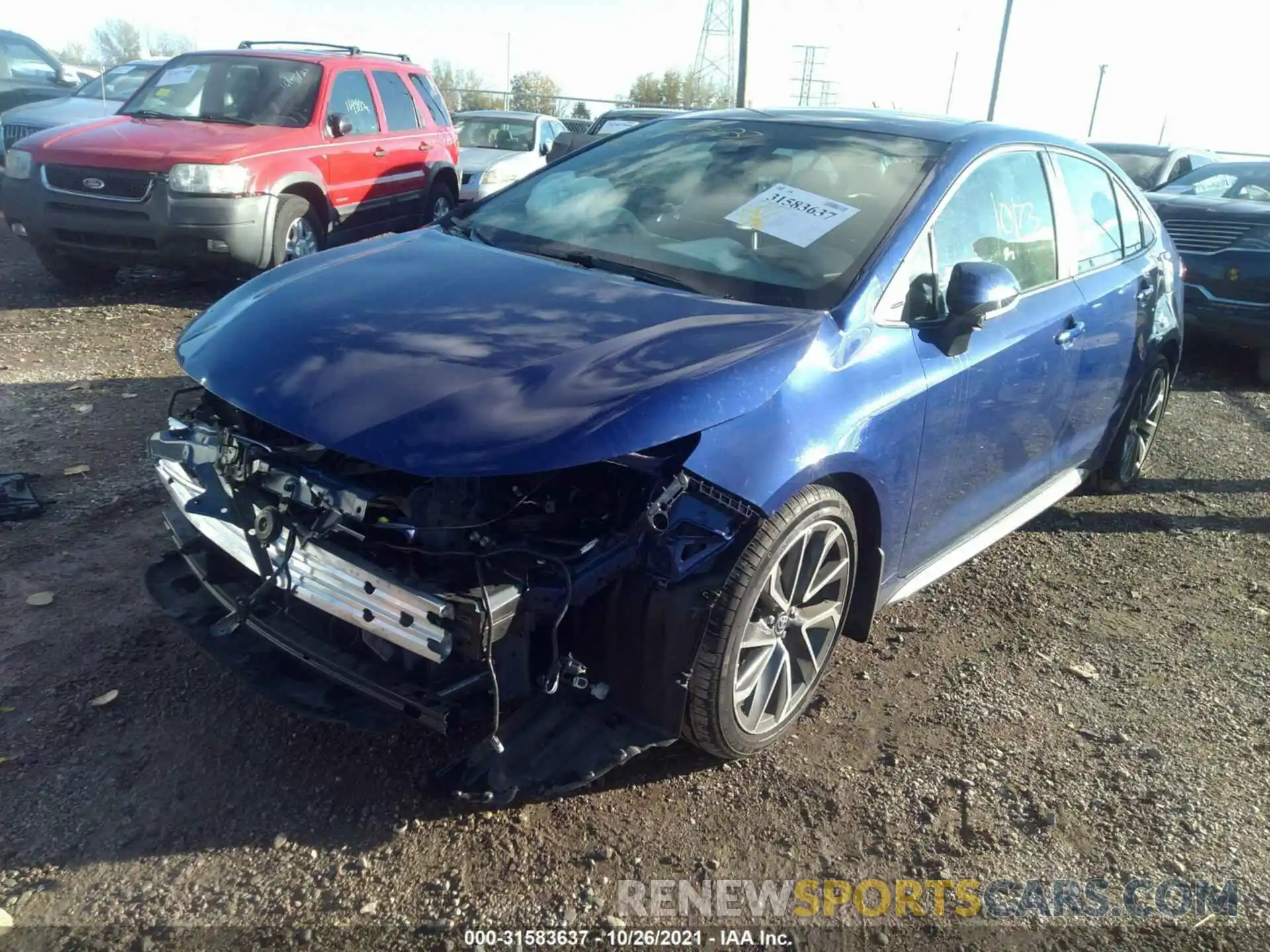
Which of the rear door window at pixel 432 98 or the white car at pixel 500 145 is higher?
the rear door window at pixel 432 98

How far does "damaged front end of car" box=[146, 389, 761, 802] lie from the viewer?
7.63 feet

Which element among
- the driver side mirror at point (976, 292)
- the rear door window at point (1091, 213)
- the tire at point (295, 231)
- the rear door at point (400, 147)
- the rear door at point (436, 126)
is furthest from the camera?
the rear door at point (436, 126)

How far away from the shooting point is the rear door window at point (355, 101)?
8.16 meters

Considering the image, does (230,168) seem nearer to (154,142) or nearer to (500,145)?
(154,142)

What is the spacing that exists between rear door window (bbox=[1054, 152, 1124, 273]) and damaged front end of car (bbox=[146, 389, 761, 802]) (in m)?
2.50

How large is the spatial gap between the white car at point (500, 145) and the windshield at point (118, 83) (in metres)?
3.69

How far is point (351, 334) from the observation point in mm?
2664

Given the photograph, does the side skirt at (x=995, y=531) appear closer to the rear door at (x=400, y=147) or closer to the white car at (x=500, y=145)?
the rear door at (x=400, y=147)

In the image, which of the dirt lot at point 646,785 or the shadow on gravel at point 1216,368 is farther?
the shadow on gravel at point 1216,368

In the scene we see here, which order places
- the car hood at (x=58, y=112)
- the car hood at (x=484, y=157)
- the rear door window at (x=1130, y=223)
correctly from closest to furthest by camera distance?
the rear door window at (x=1130, y=223) < the car hood at (x=58, y=112) < the car hood at (x=484, y=157)

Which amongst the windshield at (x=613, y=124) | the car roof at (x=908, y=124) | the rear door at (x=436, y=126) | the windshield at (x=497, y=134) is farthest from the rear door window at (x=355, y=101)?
the car roof at (x=908, y=124)

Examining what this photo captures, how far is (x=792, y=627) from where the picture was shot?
2844 mm

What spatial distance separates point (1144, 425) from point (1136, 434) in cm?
10

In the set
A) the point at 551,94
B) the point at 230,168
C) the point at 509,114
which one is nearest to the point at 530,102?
the point at 551,94
